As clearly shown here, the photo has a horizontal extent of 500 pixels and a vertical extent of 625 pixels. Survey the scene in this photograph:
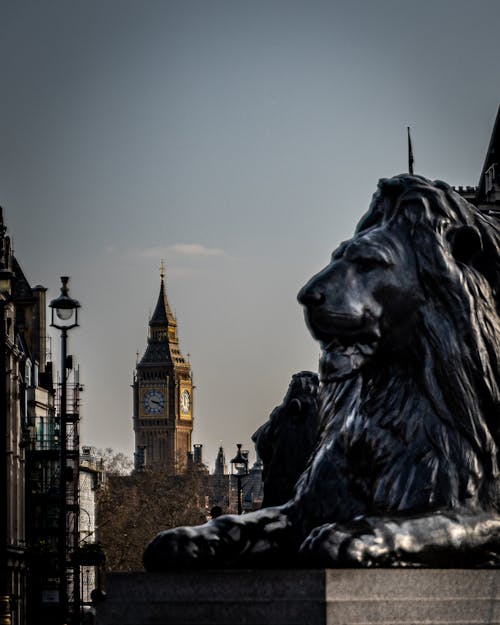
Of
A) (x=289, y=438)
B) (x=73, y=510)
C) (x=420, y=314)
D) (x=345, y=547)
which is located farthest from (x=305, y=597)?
(x=73, y=510)

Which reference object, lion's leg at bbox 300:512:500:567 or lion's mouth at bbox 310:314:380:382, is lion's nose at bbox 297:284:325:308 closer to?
lion's mouth at bbox 310:314:380:382

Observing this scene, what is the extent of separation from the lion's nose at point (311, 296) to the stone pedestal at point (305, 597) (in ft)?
3.26

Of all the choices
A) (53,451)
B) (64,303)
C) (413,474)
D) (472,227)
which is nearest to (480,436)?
(413,474)

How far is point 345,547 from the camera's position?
6.58m

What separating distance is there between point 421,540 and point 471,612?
14.6 inches

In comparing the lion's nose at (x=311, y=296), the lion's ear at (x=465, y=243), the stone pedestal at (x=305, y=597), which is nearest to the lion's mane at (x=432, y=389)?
the lion's ear at (x=465, y=243)

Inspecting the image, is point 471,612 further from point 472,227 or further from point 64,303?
point 64,303

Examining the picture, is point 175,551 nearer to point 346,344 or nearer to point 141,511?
point 346,344

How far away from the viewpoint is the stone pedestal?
629 centimetres

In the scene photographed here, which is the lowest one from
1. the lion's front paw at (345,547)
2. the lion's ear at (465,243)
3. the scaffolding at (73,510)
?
the lion's front paw at (345,547)

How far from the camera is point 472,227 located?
24.1ft

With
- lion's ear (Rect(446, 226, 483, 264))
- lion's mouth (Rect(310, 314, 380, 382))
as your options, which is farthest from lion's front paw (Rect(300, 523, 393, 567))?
lion's ear (Rect(446, 226, 483, 264))

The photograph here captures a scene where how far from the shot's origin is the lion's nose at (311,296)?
22.8 ft

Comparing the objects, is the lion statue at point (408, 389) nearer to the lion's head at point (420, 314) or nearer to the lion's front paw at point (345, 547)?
the lion's head at point (420, 314)
